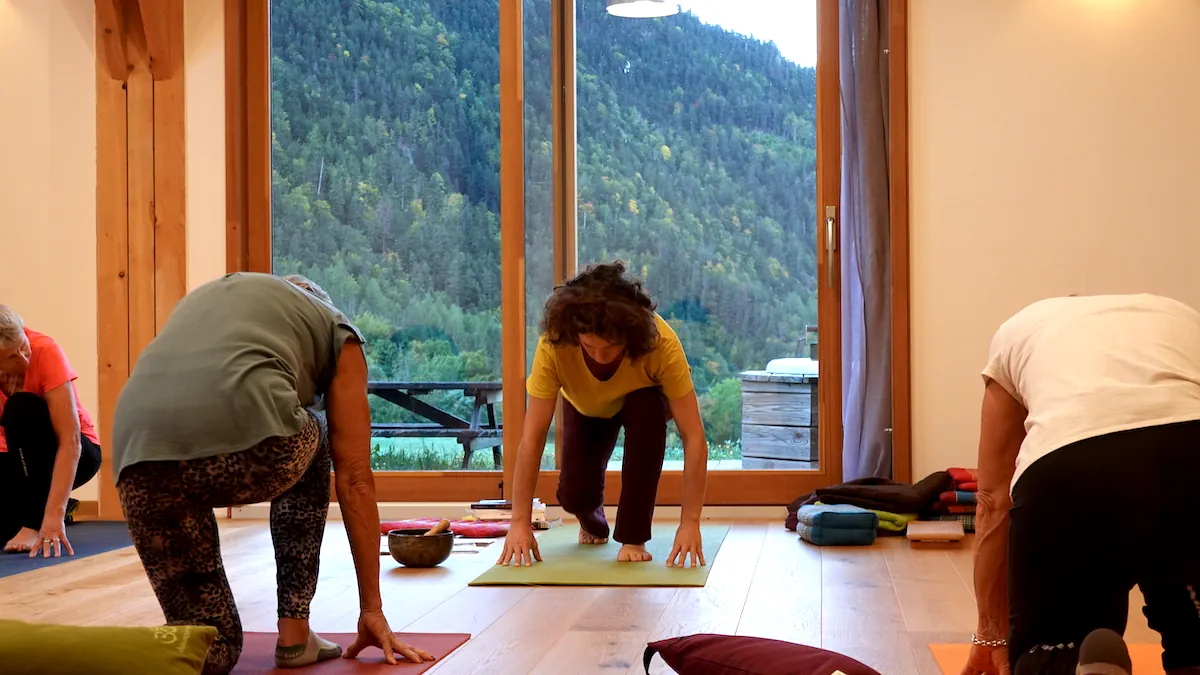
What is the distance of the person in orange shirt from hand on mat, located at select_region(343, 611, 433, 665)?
6.39ft

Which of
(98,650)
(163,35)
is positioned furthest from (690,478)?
(163,35)

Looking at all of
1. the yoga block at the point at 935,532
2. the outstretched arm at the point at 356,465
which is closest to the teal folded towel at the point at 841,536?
the yoga block at the point at 935,532

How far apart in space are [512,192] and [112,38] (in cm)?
178

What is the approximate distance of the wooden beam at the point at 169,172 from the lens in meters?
5.23

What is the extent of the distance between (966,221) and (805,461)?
1.15m

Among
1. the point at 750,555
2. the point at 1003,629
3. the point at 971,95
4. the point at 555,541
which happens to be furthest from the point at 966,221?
the point at 1003,629

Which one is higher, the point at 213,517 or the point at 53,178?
the point at 53,178

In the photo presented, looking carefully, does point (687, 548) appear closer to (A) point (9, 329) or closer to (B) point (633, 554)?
(B) point (633, 554)

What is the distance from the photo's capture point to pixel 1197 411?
1796 millimetres

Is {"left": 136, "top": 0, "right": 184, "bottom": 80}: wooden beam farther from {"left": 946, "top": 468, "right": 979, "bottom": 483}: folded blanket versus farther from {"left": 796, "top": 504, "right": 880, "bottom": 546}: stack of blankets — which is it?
{"left": 946, "top": 468, "right": 979, "bottom": 483}: folded blanket

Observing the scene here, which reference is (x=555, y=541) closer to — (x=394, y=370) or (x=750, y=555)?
(x=750, y=555)

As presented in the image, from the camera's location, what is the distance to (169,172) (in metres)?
5.25

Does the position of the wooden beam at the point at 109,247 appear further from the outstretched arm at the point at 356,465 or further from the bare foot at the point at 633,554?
the outstretched arm at the point at 356,465

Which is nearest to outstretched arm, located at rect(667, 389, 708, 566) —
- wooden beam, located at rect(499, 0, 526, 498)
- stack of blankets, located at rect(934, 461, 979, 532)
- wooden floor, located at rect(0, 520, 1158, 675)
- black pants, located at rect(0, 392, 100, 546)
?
wooden floor, located at rect(0, 520, 1158, 675)
